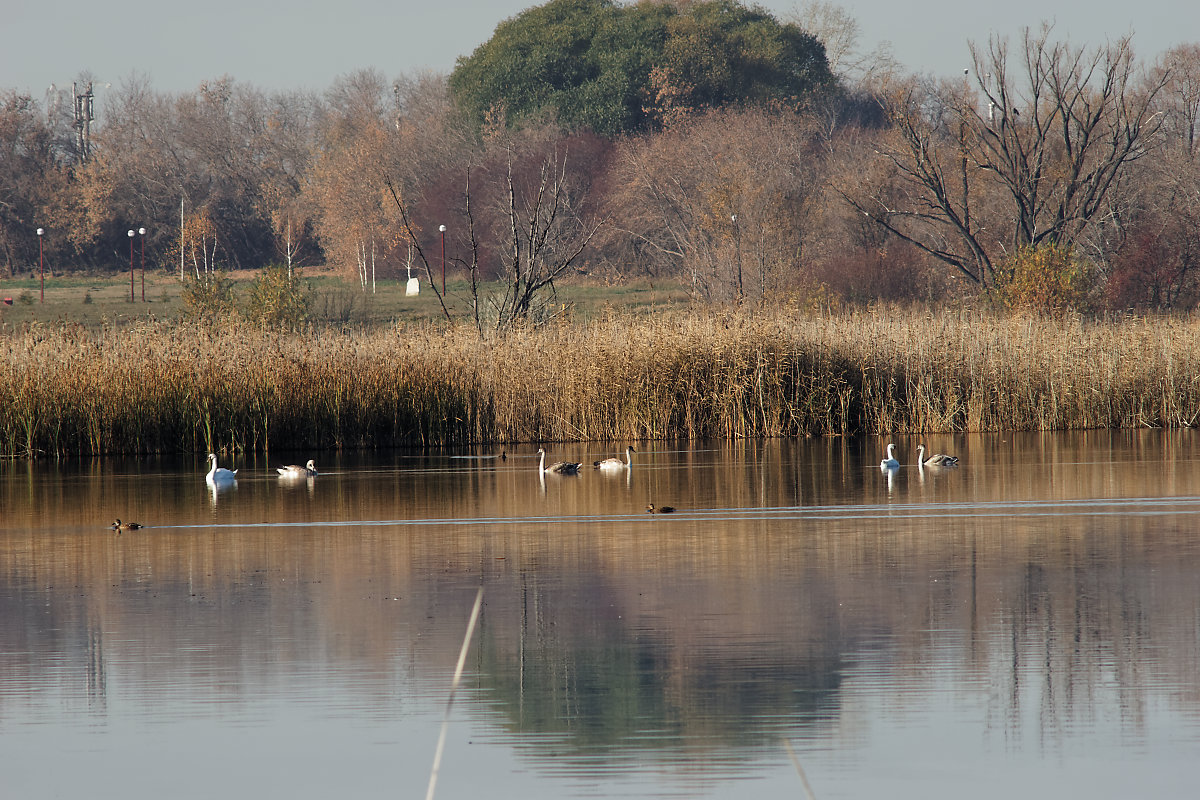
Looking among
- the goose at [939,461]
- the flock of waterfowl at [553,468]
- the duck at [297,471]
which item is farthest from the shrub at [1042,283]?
the duck at [297,471]

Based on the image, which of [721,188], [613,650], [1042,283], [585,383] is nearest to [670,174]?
[721,188]

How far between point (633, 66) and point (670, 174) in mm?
8066

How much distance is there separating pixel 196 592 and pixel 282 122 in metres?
74.6

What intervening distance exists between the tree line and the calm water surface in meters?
28.9

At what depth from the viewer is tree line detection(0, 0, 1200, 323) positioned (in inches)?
1778

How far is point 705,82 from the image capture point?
196ft

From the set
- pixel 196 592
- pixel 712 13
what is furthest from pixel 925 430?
pixel 712 13

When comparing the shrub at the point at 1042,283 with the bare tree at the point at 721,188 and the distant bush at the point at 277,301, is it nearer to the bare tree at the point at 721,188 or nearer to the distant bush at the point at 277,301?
the bare tree at the point at 721,188

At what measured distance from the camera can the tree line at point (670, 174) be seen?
4516cm

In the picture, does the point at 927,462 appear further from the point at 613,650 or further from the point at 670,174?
the point at 670,174

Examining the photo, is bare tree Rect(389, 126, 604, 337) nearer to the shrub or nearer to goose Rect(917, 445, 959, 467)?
the shrub

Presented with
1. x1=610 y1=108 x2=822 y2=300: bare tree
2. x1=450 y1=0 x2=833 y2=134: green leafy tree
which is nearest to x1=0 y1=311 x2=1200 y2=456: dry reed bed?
x1=610 y1=108 x2=822 y2=300: bare tree

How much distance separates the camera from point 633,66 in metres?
60.2

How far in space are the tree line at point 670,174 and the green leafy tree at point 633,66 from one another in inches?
4.5
